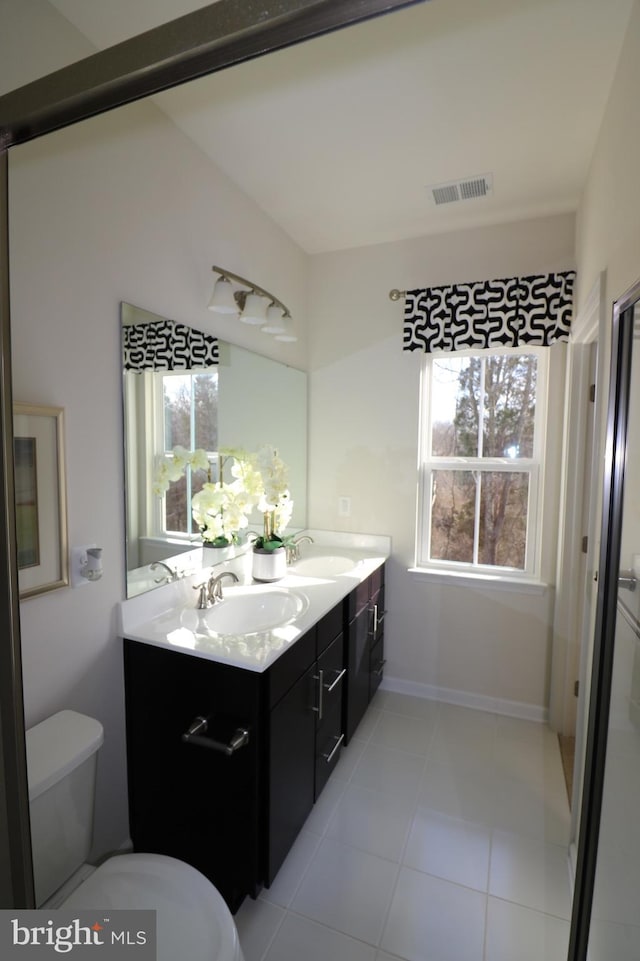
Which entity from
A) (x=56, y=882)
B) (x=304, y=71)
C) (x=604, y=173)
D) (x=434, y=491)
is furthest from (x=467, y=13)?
(x=56, y=882)

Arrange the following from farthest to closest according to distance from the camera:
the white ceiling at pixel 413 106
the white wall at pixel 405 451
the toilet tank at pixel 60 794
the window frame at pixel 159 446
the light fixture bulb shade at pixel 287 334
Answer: the white wall at pixel 405 451 → the light fixture bulb shade at pixel 287 334 → the window frame at pixel 159 446 → the white ceiling at pixel 413 106 → the toilet tank at pixel 60 794

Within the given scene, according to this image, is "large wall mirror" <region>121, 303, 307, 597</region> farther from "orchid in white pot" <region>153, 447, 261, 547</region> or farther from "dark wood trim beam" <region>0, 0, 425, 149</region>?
"dark wood trim beam" <region>0, 0, 425, 149</region>

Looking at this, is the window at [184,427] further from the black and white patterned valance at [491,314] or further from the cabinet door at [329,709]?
the black and white patterned valance at [491,314]

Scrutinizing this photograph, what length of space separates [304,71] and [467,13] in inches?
19.2

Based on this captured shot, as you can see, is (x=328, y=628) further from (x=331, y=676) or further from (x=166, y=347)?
(x=166, y=347)

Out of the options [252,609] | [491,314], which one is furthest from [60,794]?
[491,314]

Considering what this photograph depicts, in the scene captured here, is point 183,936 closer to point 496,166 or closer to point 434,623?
point 434,623

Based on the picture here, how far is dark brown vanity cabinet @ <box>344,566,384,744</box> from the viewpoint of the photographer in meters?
2.05

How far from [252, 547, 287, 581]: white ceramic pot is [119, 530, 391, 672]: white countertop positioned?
0.13ft

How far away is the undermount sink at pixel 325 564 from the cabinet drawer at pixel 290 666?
0.77m

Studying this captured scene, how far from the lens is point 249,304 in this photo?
200 centimetres

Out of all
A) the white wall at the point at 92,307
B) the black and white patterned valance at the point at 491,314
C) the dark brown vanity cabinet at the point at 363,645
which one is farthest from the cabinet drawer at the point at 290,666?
the black and white patterned valance at the point at 491,314

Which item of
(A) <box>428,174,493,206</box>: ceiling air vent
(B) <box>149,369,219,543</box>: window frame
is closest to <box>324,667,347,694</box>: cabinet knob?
(B) <box>149,369,219,543</box>: window frame

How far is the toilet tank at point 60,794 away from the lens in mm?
1040
